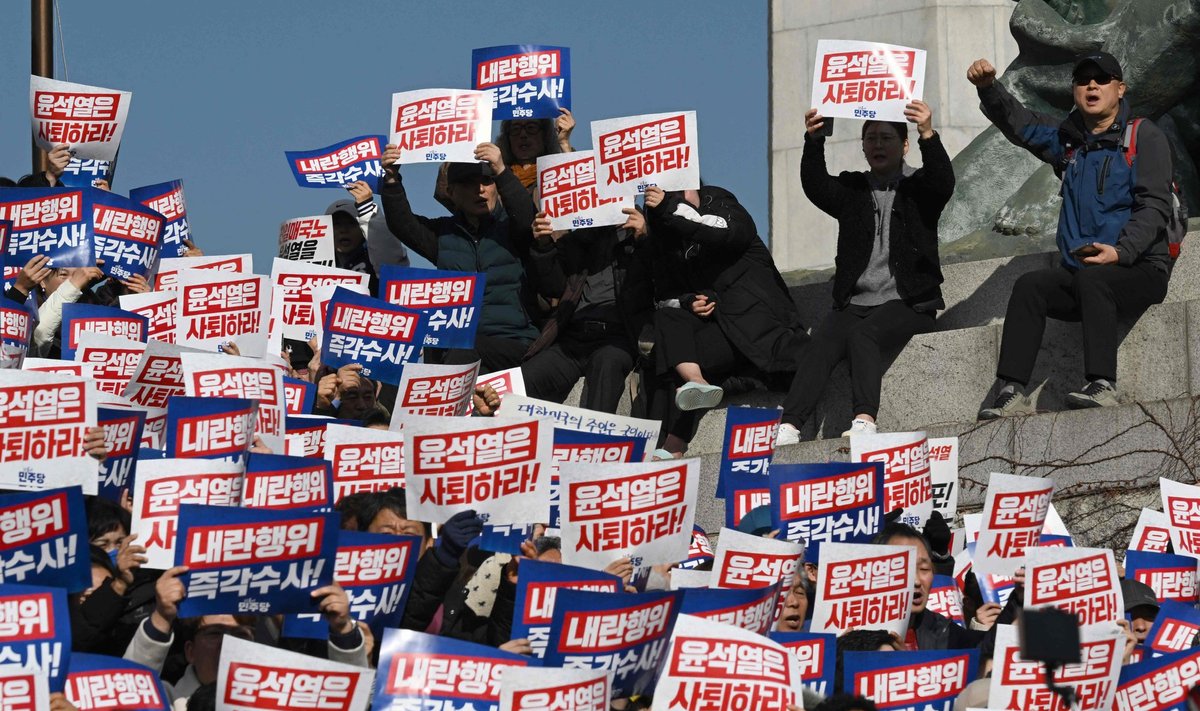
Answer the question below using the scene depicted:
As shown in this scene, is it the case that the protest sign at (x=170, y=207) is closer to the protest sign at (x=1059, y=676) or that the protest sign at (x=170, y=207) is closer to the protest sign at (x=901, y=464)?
the protest sign at (x=901, y=464)

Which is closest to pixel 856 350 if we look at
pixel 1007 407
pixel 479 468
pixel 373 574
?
pixel 1007 407

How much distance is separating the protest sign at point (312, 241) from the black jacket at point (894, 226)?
9.66 ft

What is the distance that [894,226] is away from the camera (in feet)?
45.3

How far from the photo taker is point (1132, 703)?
9656 mm

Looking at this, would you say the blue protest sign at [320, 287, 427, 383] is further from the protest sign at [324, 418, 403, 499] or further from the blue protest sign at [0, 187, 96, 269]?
the protest sign at [324, 418, 403, 499]

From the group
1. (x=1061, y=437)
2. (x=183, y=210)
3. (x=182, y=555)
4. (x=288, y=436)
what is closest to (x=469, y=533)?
(x=182, y=555)

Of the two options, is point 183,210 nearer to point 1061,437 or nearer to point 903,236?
point 903,236

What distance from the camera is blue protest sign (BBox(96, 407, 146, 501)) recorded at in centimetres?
1101

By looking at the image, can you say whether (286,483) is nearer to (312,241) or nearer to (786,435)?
(786,435)

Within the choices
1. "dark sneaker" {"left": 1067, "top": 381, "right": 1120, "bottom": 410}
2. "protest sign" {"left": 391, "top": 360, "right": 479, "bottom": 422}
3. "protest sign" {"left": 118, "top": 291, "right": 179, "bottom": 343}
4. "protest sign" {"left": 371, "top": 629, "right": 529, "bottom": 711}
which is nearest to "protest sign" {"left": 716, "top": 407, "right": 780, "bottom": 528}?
"protest sign" {"left": 391, "top": 360, "right": 479, "bottom": 422}

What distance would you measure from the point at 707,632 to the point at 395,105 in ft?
20.0

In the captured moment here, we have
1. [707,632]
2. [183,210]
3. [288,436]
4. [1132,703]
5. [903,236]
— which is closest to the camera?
[707,632]

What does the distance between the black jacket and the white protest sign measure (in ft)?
19.4

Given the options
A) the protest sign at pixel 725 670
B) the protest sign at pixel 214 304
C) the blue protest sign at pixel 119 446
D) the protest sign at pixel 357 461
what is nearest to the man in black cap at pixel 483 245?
the protest sign at pixel 214 304
